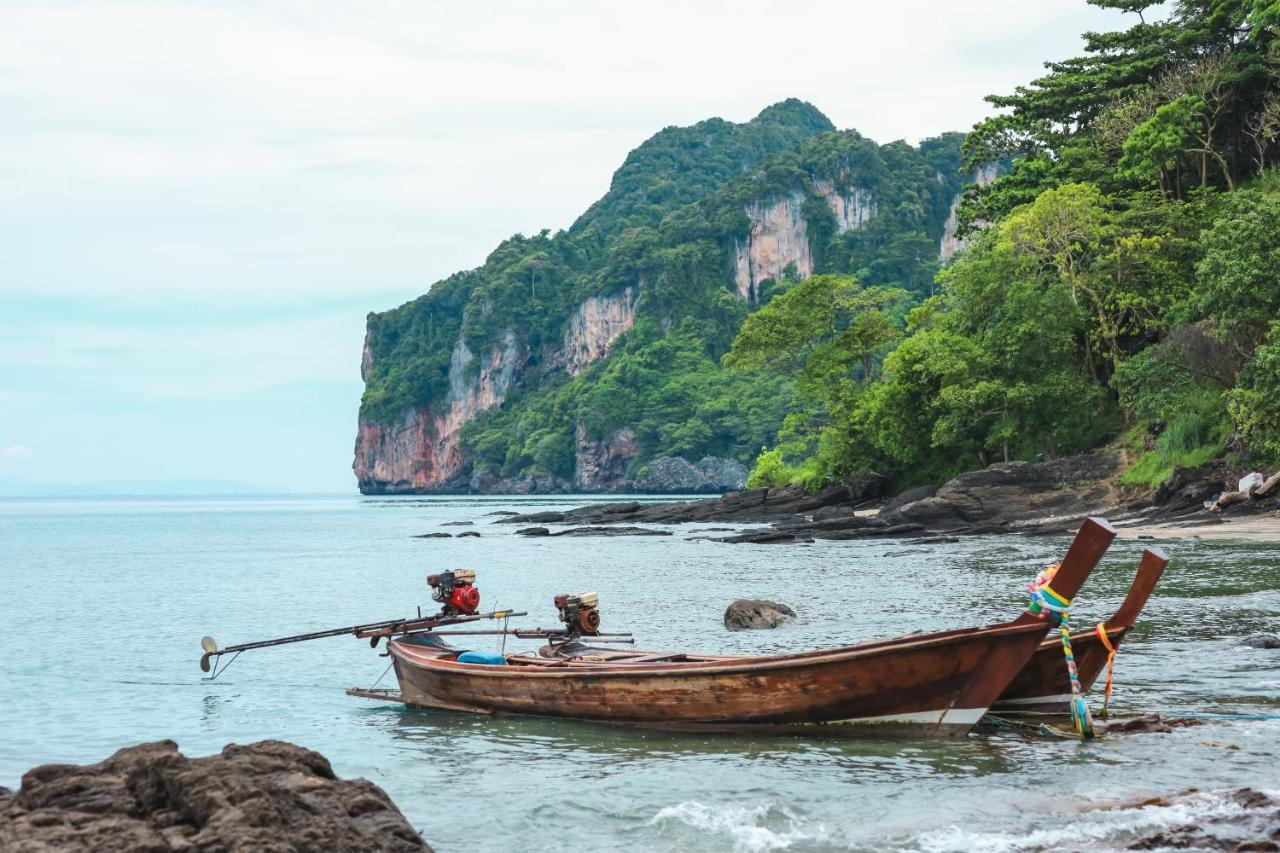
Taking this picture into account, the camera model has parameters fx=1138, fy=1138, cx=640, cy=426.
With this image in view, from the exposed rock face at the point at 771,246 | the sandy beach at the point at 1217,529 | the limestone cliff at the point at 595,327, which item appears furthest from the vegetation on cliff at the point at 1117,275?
the limestone cliff at the point at 595,327

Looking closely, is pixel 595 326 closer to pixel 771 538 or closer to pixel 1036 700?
pixel 771 538

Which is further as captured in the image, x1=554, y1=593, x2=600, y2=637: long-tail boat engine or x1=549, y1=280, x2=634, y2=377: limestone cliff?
x1=549, y1=280, x2=634, y2=377: limestone cliff

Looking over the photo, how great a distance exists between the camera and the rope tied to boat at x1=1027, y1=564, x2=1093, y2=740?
1011 cm

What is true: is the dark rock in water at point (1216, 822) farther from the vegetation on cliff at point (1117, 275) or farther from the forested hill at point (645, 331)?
the forested hill at point (645, 331)

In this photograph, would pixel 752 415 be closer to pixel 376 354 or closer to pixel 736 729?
pixel 376 354

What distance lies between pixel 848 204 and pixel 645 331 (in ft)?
112

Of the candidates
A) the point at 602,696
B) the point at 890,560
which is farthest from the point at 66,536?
the point at 602,696

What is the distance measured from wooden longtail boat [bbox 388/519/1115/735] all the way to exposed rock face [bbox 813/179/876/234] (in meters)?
152

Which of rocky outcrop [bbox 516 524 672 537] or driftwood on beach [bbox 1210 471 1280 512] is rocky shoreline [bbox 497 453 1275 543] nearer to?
driftwood on beach [bbox 1210 471 1280 512]

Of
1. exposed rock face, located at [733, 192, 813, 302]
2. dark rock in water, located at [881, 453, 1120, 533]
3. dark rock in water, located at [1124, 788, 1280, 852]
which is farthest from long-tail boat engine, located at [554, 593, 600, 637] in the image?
exposed rock face, located at [733, 192, 813, 302]

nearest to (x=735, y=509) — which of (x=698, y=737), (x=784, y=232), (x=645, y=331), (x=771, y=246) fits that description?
(x=698, y=737)

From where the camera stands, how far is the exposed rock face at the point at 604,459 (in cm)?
14400

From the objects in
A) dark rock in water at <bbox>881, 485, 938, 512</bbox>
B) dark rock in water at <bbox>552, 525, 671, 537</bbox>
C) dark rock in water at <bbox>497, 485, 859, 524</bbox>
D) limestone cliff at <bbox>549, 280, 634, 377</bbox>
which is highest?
limestone cliff at <bbox>549, 280, 634, 377</bbox>

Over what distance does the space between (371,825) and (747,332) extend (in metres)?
54.5
